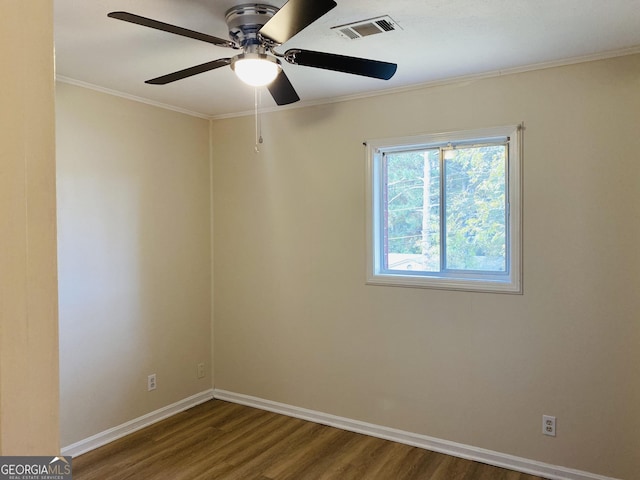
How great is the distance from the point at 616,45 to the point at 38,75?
2.91 meters

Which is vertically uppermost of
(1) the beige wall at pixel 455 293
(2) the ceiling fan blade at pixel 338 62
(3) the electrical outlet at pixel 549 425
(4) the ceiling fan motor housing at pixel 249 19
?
(4) the ceiling fan motor housing at pixel 249 19

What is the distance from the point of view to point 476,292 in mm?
3068

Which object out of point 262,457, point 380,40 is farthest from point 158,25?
point 262,457

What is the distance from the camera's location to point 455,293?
314cm

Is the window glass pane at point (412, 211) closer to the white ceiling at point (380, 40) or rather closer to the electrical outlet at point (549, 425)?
the white ceiling at point (380, 40)

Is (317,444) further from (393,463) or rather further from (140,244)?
(140,244)

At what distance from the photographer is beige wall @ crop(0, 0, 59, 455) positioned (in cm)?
47

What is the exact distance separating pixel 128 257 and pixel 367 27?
238 centimetres

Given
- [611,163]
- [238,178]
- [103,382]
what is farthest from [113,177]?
[611,163]

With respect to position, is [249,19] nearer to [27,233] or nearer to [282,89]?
[282,89]

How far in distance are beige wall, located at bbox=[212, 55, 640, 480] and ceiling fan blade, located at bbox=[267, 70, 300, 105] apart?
1001mm

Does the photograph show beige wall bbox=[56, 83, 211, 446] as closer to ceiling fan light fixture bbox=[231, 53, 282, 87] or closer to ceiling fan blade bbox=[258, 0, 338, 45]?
ceiling fan light fixture bbox=[231, 53, 282, 87]

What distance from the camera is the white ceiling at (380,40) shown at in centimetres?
206

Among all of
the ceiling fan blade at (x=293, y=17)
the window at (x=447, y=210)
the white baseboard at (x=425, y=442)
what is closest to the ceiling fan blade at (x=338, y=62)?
the ceiling fan blade at (x=293, y=17)
